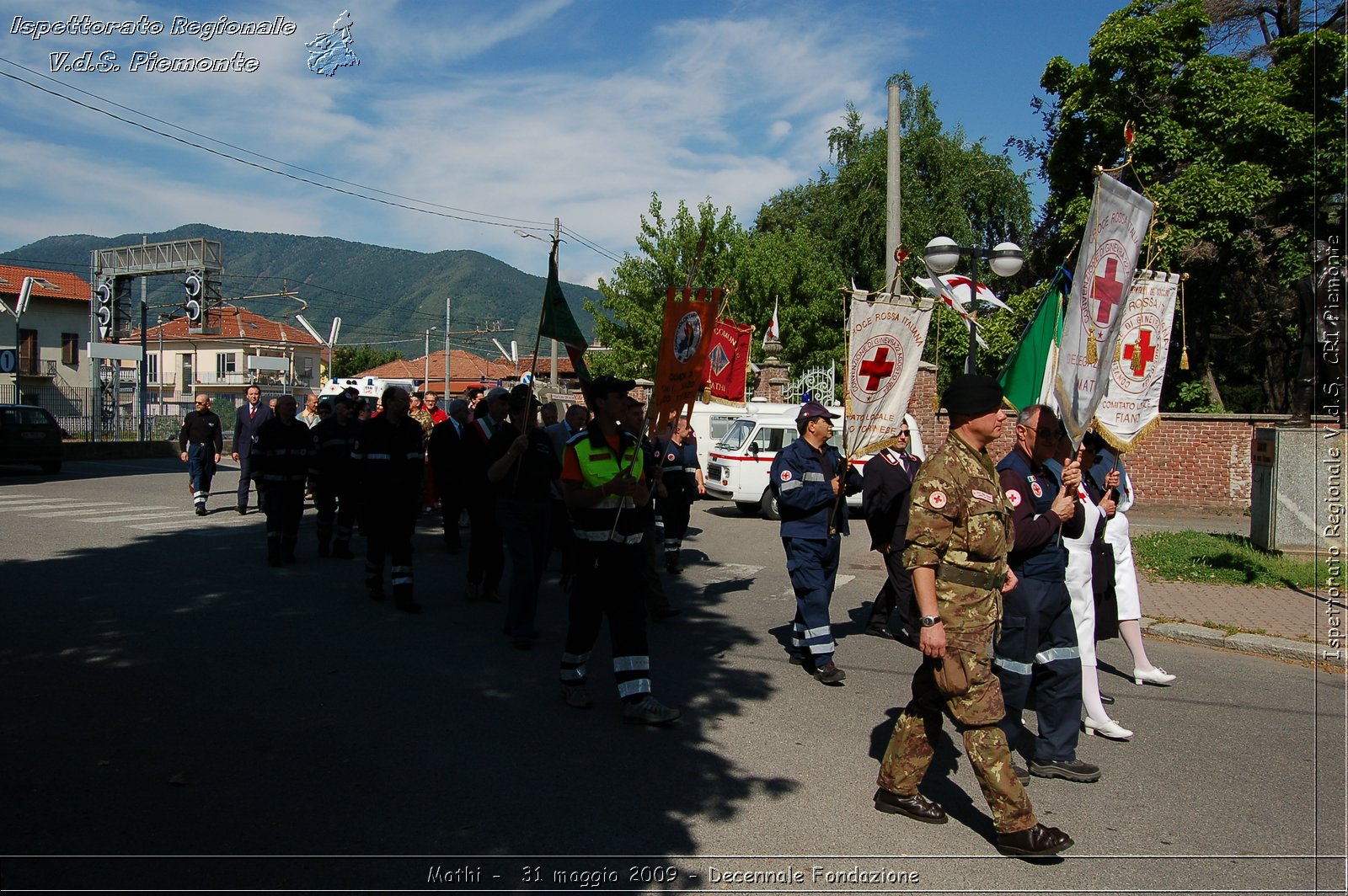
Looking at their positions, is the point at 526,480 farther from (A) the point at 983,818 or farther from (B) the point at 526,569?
(A) the point at 983,818

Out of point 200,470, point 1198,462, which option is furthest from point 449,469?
point 1198,462

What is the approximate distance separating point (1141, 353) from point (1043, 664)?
2.71m

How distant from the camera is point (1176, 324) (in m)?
23.2

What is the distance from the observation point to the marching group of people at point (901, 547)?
159 inches

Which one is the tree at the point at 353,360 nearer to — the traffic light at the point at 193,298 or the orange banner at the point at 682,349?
the traffic light at the point at 193,298

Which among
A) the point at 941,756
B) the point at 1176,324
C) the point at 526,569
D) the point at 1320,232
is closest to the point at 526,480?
the point at 526,569

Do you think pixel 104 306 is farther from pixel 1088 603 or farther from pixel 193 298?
pixel 1088 603

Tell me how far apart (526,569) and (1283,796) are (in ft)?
16.3

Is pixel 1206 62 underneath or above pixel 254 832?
above

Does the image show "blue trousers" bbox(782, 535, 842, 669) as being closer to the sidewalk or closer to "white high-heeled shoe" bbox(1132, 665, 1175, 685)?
"white high-heeled shoe" bbox(1132, 665, 1175, 685)

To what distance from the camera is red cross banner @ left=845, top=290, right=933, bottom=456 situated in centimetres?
745

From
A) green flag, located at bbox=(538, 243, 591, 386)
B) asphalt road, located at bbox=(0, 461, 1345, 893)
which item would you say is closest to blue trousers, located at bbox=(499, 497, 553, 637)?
asphalt road, located at bbox=(0, 461, 1345, 893)

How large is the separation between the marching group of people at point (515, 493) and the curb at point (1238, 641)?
4.49m

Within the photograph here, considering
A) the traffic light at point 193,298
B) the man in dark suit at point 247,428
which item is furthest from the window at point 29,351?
the man in dark suit at point 247,428
